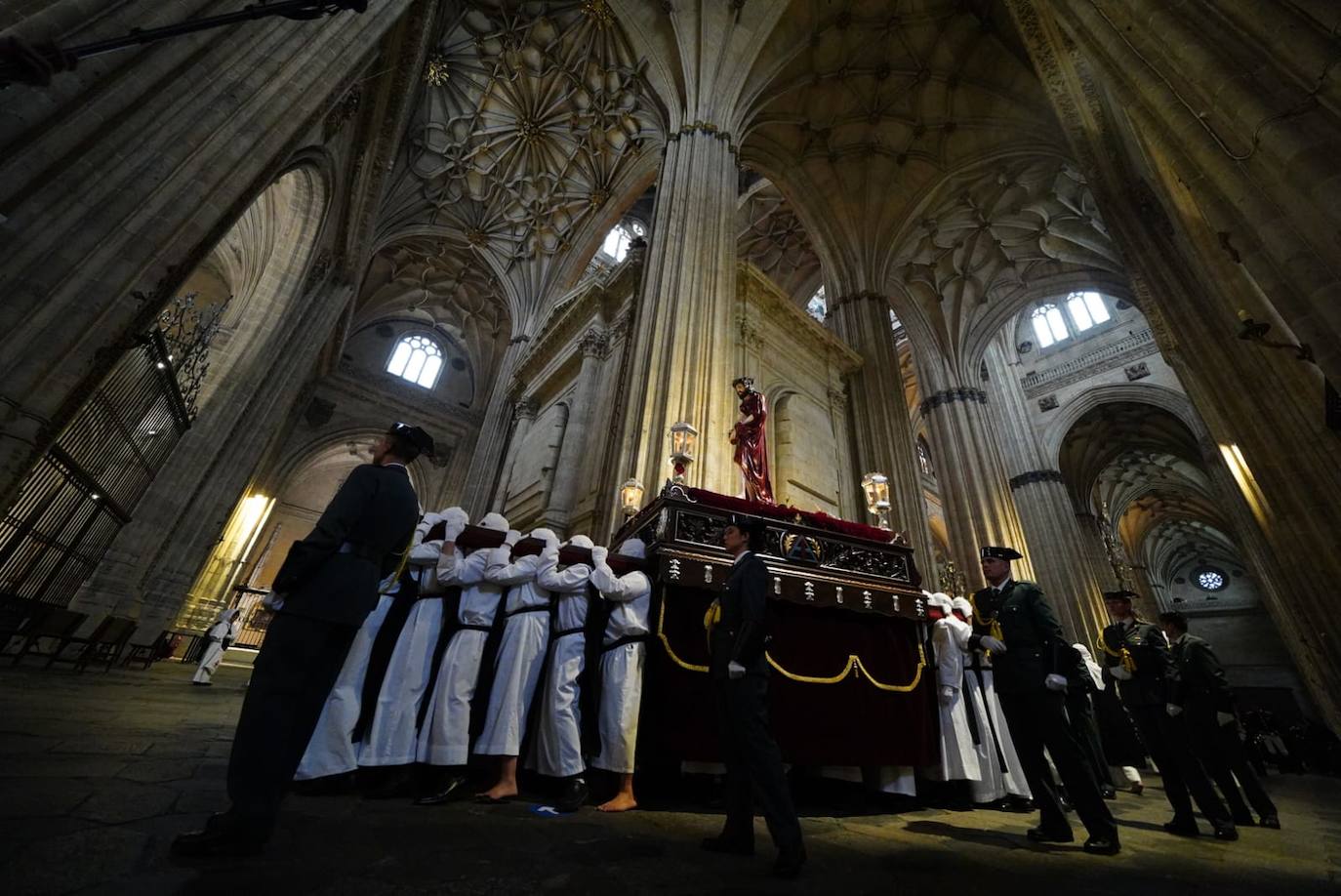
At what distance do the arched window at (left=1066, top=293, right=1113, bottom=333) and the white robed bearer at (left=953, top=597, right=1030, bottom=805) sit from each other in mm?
23081

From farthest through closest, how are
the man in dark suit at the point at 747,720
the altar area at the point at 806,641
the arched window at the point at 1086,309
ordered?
the arched window at the point at 1086,309 < the altar area at the point at 806,641 < the man in dark suit at the point at 747,720

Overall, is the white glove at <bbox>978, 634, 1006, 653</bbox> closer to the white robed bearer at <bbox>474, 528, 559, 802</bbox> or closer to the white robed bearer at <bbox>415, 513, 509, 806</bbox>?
the white robed bearer at <bbox>474, 528, 559, 802</bbox>

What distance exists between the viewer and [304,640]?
5.92ft

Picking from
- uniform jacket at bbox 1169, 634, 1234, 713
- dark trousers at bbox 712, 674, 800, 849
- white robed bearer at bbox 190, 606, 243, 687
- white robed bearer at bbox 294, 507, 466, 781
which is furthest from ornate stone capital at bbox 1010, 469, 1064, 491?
white robed bearer at bbox 190, 606, 243, 687

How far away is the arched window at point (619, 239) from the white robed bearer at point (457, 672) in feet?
60.7

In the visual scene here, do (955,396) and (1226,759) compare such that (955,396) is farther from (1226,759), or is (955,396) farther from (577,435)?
(1226,759)

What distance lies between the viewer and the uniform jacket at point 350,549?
1828 millimetres

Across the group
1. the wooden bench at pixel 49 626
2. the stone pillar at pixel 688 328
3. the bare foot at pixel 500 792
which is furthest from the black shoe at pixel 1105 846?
the wooden bench at pixel 49 626

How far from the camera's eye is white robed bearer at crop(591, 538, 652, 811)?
113 inches

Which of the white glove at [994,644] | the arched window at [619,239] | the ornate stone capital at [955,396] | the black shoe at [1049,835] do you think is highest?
the arched window at [619,239]

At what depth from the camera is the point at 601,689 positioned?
125 inches

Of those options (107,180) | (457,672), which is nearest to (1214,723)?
(457,672)

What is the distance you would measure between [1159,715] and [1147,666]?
385 mm

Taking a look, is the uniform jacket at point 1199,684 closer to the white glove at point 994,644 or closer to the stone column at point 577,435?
the white glove at point 994,644
